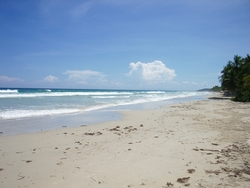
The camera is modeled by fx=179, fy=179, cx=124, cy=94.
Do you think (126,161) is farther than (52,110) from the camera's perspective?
No

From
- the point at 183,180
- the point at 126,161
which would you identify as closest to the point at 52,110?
the point at 126,161

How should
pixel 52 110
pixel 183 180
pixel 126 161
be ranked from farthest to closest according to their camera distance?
pixel 52 110 < pixel 126 161 < pixel 183 180

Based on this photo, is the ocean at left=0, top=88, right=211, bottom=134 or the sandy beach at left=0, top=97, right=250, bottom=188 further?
the ocean at left=0, top=88, right=211, bottom=134

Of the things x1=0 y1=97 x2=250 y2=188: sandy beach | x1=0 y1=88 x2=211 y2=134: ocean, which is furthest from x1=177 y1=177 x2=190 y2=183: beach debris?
x1=0 y1=88 x2=211 y2=134: ocean

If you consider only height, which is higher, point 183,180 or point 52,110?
point 52,110

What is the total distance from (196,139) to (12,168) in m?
5.71

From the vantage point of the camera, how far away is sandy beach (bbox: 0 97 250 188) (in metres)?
3.59

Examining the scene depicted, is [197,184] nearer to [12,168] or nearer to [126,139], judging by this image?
[126,139]

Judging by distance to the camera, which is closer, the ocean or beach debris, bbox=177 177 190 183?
beach debris, bbox=177 177 190 183

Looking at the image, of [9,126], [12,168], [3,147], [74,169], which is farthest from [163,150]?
[9,126]

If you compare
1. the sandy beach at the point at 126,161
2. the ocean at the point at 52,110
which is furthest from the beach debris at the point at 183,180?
the ocean at the point at 52,110

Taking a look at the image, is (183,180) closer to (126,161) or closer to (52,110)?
(126,161)

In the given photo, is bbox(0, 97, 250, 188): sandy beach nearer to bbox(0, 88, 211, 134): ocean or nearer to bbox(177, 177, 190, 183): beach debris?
bbox(177, 177, 190, 183): beach debris

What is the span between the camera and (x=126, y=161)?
4574mm
